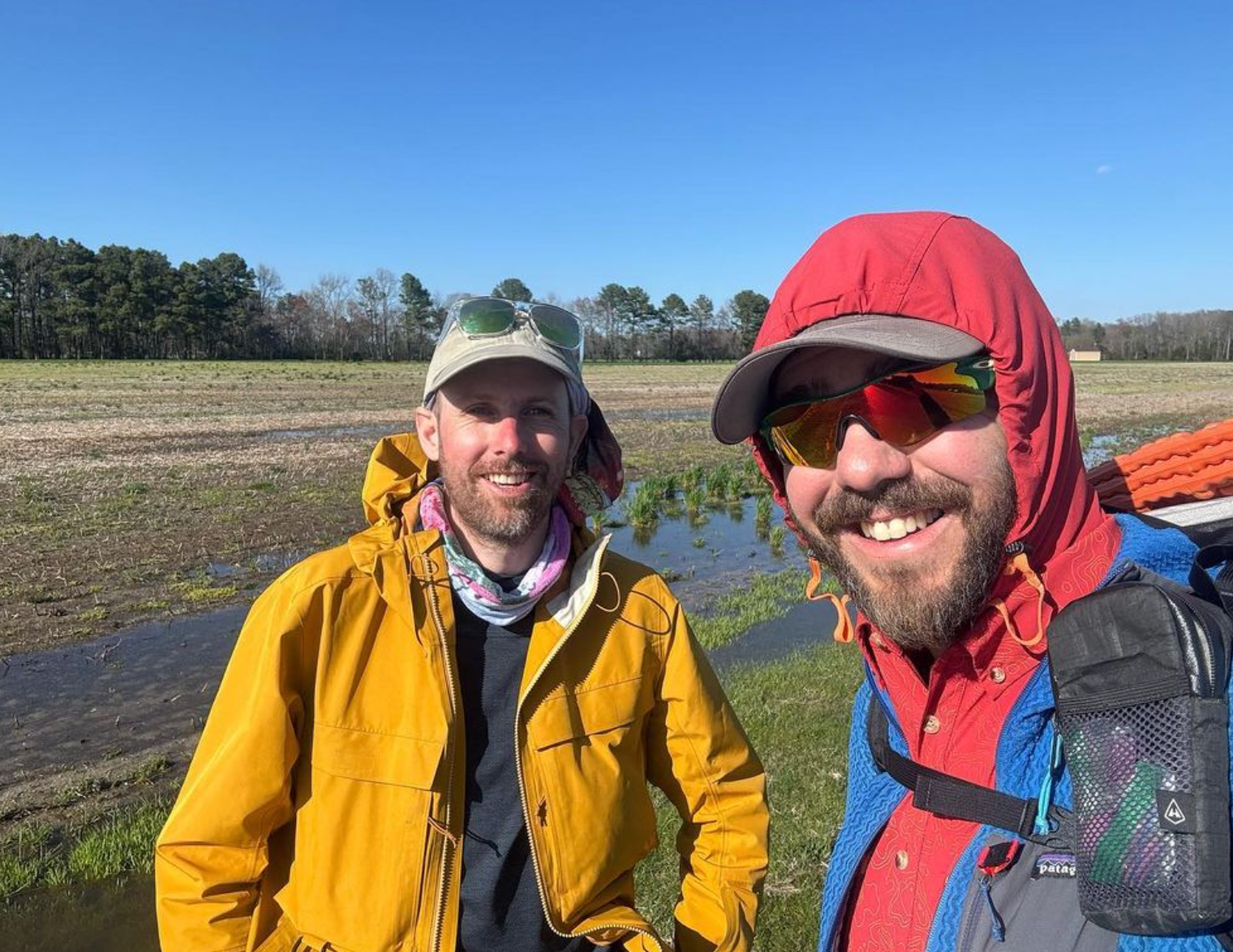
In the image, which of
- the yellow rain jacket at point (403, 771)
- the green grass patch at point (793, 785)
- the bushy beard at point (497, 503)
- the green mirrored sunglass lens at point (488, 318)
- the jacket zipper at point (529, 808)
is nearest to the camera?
the yellow rain jacket at point (403, 771)

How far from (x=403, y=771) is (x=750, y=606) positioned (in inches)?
349

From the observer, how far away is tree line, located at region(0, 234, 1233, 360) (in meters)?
79.9

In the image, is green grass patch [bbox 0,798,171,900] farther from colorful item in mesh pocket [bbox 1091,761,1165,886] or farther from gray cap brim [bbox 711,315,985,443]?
colorful item in mesh pocket [bbox 1091,761,1165,886]

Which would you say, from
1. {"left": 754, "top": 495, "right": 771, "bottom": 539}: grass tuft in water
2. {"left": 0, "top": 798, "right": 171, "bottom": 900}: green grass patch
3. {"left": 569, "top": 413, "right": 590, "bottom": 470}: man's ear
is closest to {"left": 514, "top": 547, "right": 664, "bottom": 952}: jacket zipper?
{"left": 569, "top": 413, "right": 590, "bottom": 470}: man's ear

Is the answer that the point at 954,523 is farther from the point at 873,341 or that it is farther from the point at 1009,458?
the point at 873,341

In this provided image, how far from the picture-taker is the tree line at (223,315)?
7994 centimetres

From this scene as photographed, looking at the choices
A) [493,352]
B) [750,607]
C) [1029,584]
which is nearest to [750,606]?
[750,607]

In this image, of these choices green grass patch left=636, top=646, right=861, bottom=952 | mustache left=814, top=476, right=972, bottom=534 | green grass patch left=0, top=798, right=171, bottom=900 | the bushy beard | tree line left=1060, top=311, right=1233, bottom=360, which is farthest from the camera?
tree line left=1060, top=311, right=1233, bottom=360

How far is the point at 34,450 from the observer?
65.4 ft

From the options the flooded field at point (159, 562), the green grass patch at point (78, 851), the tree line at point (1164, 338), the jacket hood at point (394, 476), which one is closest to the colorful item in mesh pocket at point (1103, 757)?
the jacket hood at point (394, 476)

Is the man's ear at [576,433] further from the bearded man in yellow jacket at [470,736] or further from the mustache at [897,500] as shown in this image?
the mustache at [897,500]

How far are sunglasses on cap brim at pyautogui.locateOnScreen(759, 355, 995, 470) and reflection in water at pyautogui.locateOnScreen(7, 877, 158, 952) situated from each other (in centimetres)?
474

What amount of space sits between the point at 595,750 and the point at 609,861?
1.09 ft

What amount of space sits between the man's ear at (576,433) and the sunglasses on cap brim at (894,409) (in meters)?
1.14
